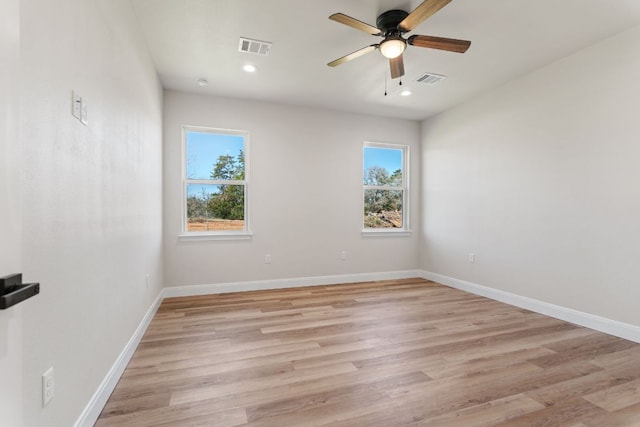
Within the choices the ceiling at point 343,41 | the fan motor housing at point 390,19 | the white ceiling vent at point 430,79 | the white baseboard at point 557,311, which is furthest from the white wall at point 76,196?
the white baseboard at point 557,311

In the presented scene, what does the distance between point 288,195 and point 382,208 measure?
169 centimetres

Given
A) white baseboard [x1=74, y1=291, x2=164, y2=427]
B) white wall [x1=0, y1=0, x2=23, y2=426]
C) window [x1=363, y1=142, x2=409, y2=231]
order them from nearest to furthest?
white wall [x1=0, y1=0, x2=23, y2=426]
white baseboard [x1=74, y1=291, x2=164, y2=427]
window [x1=363, y1=142, x2=409, y2=231]

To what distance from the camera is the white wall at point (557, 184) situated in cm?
274

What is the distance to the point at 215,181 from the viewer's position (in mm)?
4277

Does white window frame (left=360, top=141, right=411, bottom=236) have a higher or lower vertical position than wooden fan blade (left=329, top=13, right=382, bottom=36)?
lower

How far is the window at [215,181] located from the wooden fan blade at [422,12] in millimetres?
2696

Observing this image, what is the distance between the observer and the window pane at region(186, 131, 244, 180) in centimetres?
422

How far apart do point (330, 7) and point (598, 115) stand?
2.70 m

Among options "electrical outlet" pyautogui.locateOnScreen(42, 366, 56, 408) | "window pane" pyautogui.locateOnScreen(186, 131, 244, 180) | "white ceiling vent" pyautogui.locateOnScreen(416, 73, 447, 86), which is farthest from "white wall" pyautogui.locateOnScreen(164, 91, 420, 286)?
"electrical outlet" pyautogui.locateOnScreen(42, 366, 56, 408)

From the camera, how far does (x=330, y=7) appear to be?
7.89 feet

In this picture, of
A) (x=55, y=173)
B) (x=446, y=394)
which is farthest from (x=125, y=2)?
(x=446, y=394)

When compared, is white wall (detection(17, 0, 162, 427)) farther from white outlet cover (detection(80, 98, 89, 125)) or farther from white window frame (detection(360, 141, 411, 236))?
white window frame (detection(360, 141, 411, 236))

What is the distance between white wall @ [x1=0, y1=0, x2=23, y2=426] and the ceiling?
5.97 feet

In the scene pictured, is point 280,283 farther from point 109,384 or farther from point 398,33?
point 398,33
